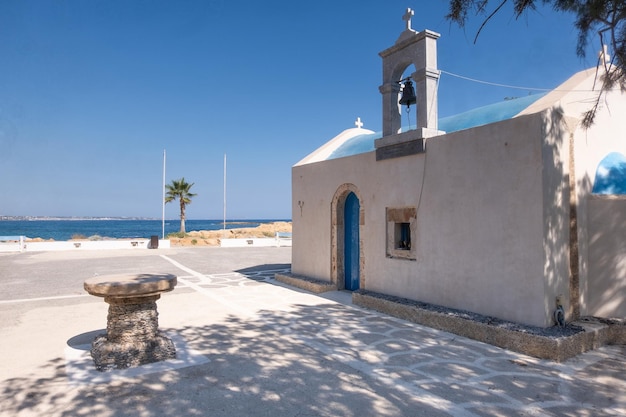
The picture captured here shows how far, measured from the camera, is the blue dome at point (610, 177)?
6652 mm

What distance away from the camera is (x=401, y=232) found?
8.44 m

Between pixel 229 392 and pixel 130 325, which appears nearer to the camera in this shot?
pixel 229 392

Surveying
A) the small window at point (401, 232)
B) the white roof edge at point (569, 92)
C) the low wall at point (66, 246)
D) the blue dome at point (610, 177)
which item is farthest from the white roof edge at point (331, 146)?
the low wall at point (66, 246)

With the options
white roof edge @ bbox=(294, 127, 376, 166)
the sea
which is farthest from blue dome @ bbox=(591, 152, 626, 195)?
the sea

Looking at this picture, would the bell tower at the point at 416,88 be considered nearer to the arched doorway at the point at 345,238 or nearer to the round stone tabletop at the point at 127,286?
the arched doorway at the point at 345,238

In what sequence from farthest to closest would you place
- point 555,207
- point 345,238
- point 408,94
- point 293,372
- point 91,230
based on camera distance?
1. point 91,230
2. point 345,238
3. point 408,94
4. point 555,207
5. point 293,372

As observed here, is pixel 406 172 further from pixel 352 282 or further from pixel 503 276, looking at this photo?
pixel 352 282

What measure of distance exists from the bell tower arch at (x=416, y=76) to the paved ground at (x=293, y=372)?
13.7 ft

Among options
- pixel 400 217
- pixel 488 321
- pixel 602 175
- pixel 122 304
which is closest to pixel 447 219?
pixel 400 217

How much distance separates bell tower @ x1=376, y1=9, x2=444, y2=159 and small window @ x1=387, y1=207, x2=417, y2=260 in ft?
4.15

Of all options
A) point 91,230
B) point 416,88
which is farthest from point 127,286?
point 91,230

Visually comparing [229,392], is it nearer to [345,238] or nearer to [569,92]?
[345,238]

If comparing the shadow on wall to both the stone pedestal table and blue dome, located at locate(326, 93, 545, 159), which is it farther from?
the stone pedestal table

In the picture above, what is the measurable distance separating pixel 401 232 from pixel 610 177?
3944 millimetres
